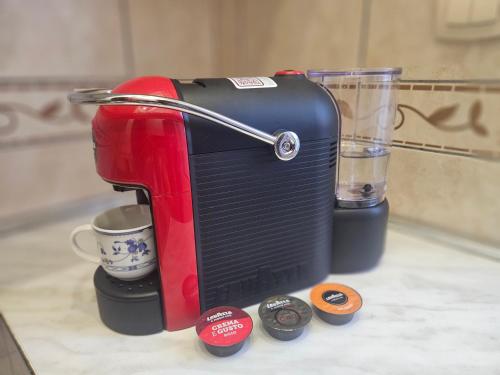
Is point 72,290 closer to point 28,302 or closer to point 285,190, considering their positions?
point 28,302

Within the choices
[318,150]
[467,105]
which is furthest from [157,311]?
[467,105]

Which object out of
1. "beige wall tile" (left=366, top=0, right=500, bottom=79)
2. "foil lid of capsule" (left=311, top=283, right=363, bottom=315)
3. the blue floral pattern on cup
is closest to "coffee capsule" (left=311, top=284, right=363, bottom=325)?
"foil lid of capsule" (left=311, top=283, right=363, bottom=315)

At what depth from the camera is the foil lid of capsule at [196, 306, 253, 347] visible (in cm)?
36

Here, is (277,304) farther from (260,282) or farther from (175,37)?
(175,37)

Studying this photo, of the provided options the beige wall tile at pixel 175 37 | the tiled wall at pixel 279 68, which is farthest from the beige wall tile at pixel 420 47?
the beige wall tile at pixel 175 37

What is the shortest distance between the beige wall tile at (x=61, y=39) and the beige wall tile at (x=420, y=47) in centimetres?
47

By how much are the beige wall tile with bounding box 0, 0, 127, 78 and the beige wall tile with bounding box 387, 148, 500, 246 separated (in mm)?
562

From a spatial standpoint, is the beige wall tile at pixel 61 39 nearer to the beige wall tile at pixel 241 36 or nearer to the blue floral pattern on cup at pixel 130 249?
the beige wall tile at pixel 241 36

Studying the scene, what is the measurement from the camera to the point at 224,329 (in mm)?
372

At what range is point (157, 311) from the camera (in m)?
0.39

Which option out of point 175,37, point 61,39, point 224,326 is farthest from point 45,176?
point 224,326

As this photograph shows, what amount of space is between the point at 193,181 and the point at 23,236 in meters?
0.45

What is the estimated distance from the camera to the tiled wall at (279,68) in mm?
534

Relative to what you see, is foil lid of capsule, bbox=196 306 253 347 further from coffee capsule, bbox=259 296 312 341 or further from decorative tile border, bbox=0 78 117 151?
decorative tile border, bbox=0 78 117 151
